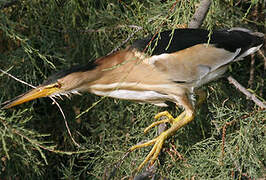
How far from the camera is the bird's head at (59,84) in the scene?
1570 mm

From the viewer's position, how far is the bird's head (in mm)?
1570

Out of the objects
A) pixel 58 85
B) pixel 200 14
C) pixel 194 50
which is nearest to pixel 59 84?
pixel 58 85

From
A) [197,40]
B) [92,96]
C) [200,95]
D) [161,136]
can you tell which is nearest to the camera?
[161,136]

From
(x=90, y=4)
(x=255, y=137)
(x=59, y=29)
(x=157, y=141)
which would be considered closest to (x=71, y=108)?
(x=59, y=29)

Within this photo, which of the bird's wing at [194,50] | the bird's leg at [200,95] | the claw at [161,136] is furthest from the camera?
the bird's leg at [200,95]

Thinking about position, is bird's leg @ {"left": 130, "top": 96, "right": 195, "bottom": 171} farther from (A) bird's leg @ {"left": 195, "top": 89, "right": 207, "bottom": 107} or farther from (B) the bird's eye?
(B) the bird's eye

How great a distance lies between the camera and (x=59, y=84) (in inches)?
62.6

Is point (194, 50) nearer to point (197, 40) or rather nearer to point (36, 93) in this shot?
point (197, 40)

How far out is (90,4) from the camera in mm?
1946

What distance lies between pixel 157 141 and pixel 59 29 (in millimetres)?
821

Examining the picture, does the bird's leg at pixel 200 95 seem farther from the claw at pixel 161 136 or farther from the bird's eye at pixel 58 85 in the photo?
the bird's eye at pixel 58 85

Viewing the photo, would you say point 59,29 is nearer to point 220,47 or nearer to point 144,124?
point 144,124

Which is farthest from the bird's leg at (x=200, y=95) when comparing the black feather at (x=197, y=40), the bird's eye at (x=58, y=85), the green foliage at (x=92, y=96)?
the bird's eye at (x=58, y=85)

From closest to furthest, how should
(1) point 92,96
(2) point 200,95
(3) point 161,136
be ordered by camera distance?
(3) point 161,136 < (2) point 200,95 < (1) point 92,96
